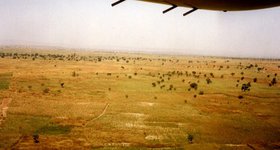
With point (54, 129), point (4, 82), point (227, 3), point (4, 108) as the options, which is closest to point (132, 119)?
point (54, 129)

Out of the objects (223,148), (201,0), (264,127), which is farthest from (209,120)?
(201,0)

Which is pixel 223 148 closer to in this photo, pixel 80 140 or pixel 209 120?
pixel 209 120

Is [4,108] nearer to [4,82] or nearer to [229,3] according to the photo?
[4,82]

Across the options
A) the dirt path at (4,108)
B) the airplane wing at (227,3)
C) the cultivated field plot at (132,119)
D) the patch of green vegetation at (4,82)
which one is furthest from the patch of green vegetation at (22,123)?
the airplane wing at (227,3)

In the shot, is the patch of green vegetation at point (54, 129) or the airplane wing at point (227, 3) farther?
the patch of green vegetation at point (54, 129)

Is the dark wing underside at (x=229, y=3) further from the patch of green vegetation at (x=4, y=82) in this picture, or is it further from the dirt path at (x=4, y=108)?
the patch of green vegetation at (x=4, y=82)

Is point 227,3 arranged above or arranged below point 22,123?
above

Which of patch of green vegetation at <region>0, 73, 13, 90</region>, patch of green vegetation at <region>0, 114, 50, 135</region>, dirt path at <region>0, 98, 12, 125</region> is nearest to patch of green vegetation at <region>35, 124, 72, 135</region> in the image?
patch of green vegetation at <region>0, 114, 50, 135</region>

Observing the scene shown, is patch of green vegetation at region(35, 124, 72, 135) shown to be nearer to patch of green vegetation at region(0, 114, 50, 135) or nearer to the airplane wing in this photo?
patch of green vegetation at region(0, 114, 50, 135)

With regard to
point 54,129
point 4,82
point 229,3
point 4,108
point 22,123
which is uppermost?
point 229,3
